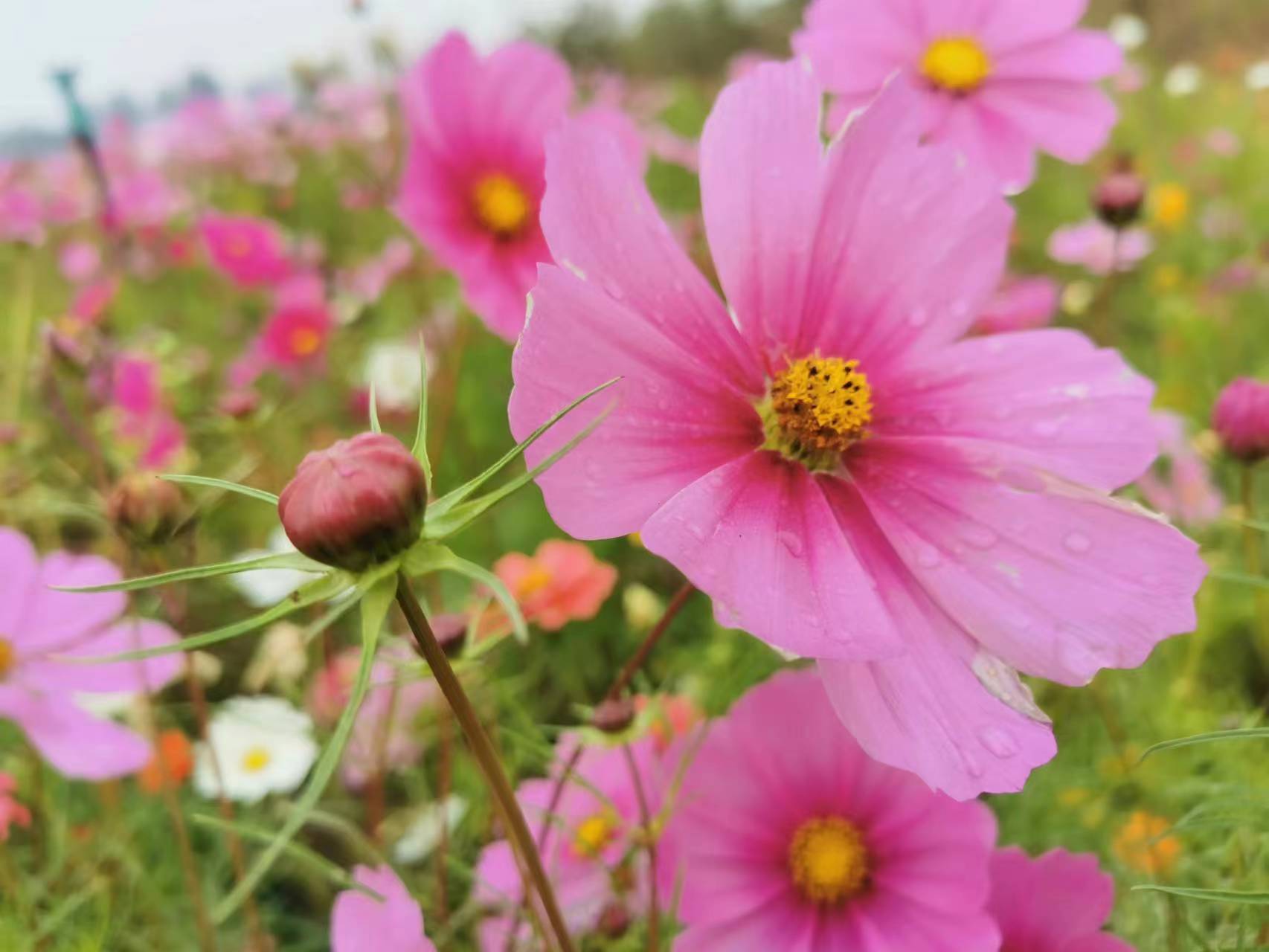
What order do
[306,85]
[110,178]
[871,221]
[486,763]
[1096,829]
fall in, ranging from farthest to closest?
[110,178] < [306,85] < [1096,829] < [871,221] < [486,763]

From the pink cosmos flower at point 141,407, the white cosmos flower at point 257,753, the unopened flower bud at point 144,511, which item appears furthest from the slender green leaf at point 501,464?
the pink cosmos flower at point 141,407

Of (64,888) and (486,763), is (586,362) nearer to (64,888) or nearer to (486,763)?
(486,763)

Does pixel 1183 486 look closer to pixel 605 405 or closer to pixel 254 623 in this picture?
pixel 605 405

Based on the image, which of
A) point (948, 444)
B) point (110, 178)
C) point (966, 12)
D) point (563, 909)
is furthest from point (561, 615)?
point (110, 178)

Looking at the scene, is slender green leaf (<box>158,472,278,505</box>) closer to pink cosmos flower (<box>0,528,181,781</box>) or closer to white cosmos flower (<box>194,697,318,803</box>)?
pink cosmos flower (<box>0,528,181,781</box>)

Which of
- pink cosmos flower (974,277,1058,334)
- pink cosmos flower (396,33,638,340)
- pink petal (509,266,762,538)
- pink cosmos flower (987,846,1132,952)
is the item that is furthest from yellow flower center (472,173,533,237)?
pink cosmos flower (987,846,1132,952)

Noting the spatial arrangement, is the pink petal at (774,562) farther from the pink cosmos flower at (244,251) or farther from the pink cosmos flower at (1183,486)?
the pink cosmos flower at (244,251)
